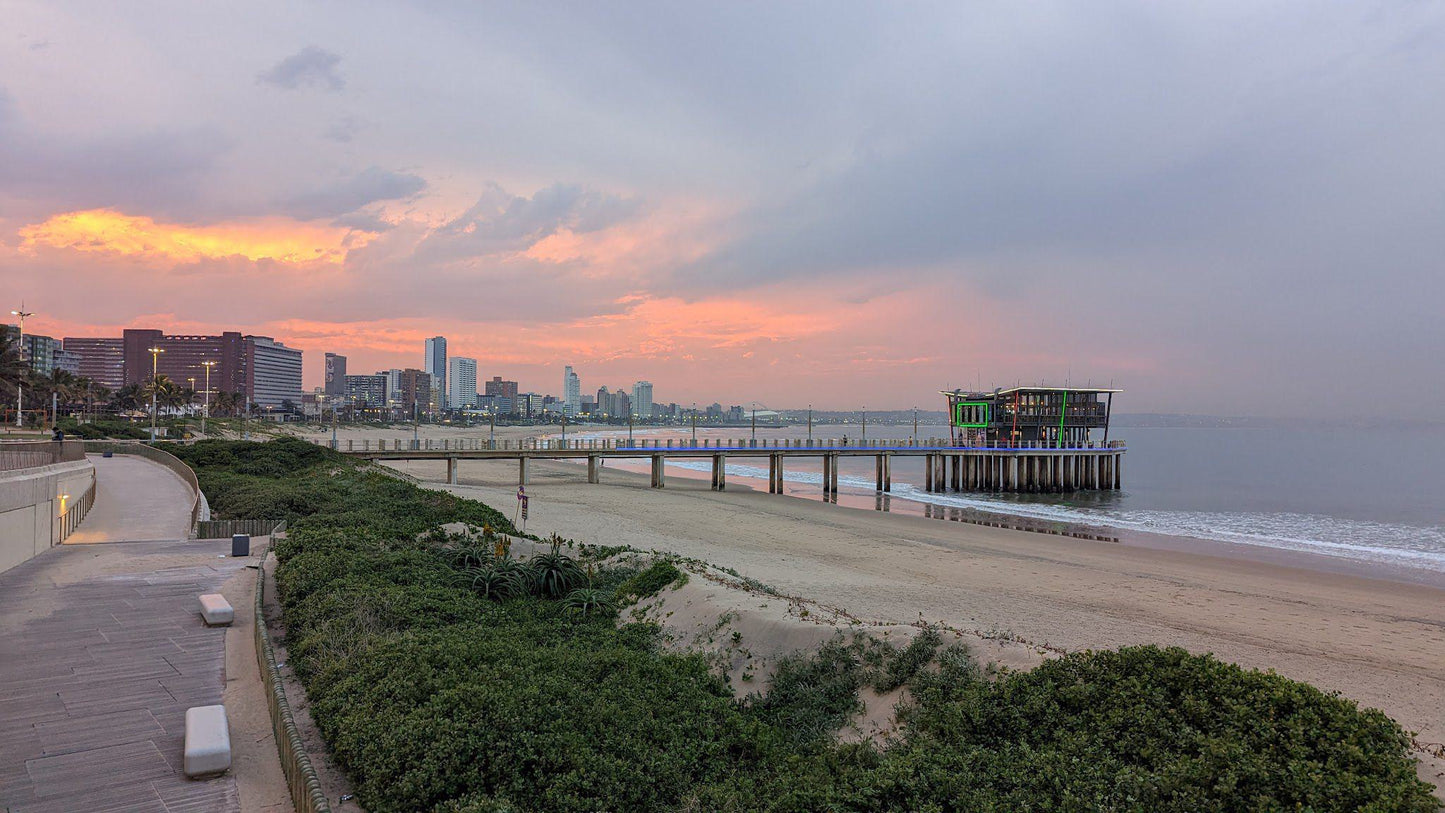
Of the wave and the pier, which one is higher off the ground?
the pier

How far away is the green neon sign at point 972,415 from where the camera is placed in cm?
7294

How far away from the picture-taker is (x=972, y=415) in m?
74.6

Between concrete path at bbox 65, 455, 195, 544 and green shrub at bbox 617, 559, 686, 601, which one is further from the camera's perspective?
concrete path at bbox 65, 455, 195, 544

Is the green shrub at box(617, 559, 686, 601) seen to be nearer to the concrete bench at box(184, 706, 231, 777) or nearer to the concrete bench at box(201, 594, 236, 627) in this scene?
the concrete bench at box(201, 594, 236, 627)

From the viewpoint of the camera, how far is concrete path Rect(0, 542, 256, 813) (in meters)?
7.32

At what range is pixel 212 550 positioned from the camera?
65.0ft

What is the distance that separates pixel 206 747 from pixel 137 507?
2509 centimetres

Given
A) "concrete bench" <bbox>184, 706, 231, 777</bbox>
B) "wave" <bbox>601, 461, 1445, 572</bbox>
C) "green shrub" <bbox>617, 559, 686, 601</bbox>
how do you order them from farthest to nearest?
1. "wave" <bbox>601, 461, 1445, 572</bbox>
2. "green shrub" <bbox>617, 559, 686, 601</bbox>
3. "concrete bench" <bbox>184, 706, 231, 777</bbox>

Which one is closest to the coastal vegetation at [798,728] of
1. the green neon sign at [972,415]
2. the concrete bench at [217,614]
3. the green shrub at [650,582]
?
the concrete bench at [217,614]

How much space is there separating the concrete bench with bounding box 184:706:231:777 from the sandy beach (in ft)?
39.9

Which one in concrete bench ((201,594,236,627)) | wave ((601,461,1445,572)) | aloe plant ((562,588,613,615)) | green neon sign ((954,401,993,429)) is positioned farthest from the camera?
green neon sign ((954,401,993,429))

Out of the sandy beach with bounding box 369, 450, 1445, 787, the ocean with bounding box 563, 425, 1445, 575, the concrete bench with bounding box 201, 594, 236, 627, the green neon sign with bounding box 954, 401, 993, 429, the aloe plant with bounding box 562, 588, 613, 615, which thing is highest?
the green neon sign with bounding box 954, 401, 993, 429

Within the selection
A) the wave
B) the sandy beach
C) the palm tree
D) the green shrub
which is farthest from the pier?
the palm tree

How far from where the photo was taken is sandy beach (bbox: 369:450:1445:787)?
15.8 m
